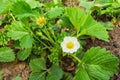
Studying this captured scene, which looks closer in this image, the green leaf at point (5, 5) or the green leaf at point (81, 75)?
the green leaf at point (81, 75)

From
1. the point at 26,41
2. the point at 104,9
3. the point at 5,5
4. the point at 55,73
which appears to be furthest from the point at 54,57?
the point at 104,9

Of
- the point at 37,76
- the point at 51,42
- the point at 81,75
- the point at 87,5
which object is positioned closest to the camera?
the point at 81,75

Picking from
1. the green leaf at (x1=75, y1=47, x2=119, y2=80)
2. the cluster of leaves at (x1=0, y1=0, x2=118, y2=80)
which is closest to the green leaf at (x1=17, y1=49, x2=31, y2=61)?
the cluster of leaves at (x1=0, y1=0, x2=118, y2=80)

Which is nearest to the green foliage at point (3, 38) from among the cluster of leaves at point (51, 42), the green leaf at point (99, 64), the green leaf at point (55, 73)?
the cluster of leaves at point (51, 42)

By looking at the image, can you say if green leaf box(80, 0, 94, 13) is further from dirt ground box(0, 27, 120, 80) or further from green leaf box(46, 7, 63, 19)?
green leaf box(46, 7, 63, 19)

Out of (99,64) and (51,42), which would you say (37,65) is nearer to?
(51,42)

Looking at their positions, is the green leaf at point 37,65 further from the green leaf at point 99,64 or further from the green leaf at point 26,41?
the green leaf at point 99,64
